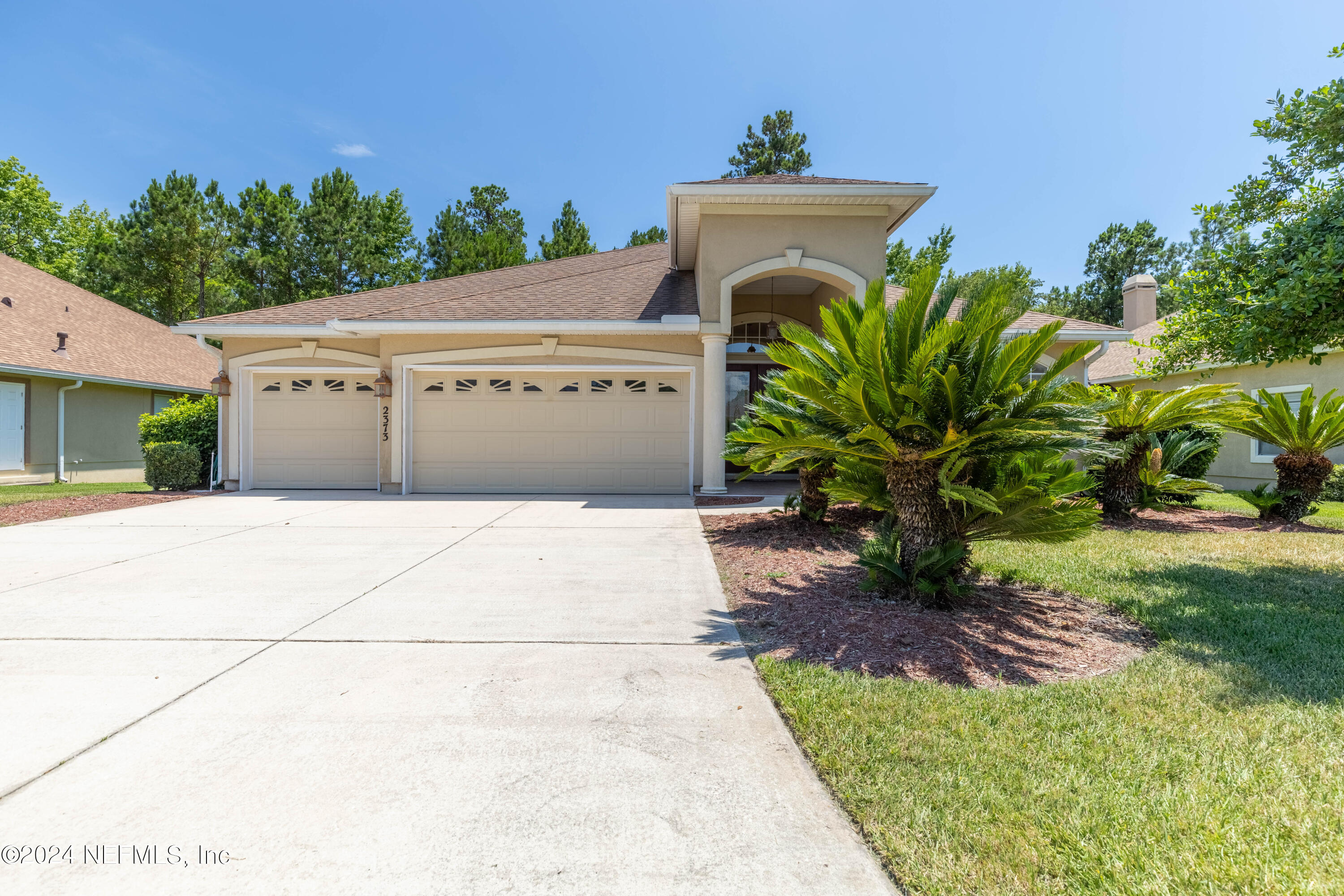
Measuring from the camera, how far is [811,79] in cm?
1691

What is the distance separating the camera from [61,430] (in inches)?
576

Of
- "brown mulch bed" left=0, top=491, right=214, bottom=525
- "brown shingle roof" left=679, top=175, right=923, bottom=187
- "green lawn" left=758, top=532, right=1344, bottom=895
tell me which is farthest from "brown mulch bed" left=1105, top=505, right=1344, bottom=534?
"brown mulch bed" left=0, top=491, right=214, bottom=525

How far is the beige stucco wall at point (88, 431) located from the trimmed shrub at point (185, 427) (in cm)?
439

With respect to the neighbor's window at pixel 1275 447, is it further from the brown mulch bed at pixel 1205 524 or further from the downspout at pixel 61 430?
the downspout at pixel 61 430

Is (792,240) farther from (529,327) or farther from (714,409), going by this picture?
(529,327)

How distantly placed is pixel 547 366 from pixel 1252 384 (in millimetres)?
14446

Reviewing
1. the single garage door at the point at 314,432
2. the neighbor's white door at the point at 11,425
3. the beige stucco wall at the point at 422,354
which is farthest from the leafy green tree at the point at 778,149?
the neighbor's white door at the point at 11,425

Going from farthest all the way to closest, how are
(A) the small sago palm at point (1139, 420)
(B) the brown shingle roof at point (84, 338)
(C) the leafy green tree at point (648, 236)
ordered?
(C) the leafy green tree at point (648, 236), (B) the brown shingle roof at point (84, 338), (A) the small sago palm at point (1139, 420)

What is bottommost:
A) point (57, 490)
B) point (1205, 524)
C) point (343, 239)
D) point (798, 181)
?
point (57, 490)

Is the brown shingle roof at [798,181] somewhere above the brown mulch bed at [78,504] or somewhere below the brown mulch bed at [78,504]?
above

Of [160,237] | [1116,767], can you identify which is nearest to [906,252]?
[1116,767]

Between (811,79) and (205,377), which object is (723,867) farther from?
(205,377)

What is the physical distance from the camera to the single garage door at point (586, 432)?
11219 millimetres

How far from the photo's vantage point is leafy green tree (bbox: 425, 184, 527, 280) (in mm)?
25000
